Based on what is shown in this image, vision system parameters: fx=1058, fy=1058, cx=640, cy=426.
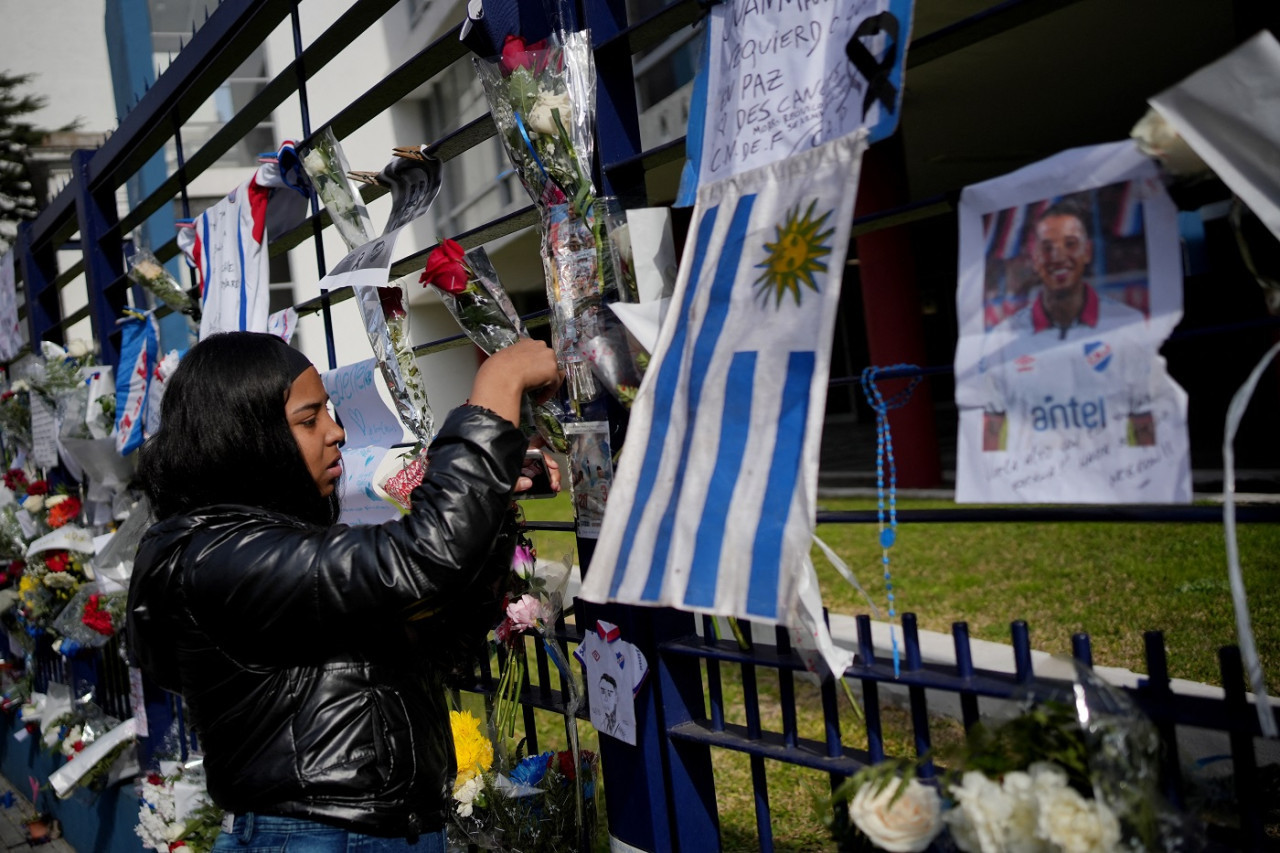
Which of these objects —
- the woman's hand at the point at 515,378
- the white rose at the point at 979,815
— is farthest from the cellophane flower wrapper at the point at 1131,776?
the woman's hand at the point at 515,378

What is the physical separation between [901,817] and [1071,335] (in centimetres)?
63

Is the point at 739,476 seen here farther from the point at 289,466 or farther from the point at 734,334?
the point at 289,466

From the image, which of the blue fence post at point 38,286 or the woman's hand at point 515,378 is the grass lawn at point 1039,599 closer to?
the woman's hand at point 515,378

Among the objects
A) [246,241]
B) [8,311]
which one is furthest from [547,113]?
[8,311]

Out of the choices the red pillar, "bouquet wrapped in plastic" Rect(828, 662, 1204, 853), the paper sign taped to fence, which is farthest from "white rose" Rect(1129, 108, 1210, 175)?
the red pillar

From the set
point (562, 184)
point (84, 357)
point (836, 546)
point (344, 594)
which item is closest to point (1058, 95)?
point (836, 546)

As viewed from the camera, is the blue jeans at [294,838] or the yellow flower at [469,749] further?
the yellow flower at [469,749]

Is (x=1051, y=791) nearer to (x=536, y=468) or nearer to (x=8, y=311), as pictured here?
(x=536, y=468)

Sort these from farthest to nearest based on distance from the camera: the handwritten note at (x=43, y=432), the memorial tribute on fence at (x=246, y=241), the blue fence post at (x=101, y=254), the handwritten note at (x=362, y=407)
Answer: the handwritten note at (x=43, y=432) → the blue fence post at (x=101, y=254) → the memorial tribute on fence at (x=246, y=241) → the handwritten note at (x=362, y=407)

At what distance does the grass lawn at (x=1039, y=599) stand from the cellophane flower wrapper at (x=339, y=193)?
46.5 inches

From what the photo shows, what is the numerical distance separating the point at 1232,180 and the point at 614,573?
3.28 ft

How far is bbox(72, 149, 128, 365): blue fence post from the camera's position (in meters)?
4.62

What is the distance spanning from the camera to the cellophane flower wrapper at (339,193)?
268 centimetres

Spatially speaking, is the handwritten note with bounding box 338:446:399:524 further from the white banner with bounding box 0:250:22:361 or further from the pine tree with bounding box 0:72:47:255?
the pine tree with bounding box 0:72:47:255
